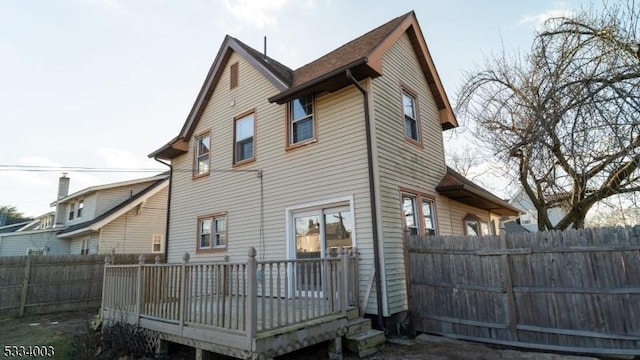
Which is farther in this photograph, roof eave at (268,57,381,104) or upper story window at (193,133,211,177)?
upper story window at (193,133,211,177)

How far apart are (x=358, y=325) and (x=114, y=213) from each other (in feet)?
50.7

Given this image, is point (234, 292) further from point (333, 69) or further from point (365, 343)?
point (333, 69)

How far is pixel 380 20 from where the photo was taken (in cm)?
1138

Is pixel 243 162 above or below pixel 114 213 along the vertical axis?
above

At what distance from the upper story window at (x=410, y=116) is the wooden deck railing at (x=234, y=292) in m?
4.03

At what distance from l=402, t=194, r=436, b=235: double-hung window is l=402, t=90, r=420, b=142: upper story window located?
5.57 feet

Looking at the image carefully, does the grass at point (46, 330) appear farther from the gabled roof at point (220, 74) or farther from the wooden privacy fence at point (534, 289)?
the wooden privacy fence at point (534, 289)

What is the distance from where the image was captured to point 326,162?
804cm

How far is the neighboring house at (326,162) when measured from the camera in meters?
7.41

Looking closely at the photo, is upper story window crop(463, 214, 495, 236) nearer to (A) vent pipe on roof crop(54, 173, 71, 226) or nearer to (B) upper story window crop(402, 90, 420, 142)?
(B) upper story window crop(402, 90, 420, 142)

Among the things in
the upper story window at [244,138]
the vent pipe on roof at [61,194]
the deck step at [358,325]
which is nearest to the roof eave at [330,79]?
the upper story window at [244,138]

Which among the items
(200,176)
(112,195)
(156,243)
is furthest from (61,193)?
(200,176)

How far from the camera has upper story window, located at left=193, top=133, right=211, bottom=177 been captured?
11555mm

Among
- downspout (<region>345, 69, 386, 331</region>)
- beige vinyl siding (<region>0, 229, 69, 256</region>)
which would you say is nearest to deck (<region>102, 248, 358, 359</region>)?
downspout (<region>345, 69, 386, 331</region>)
